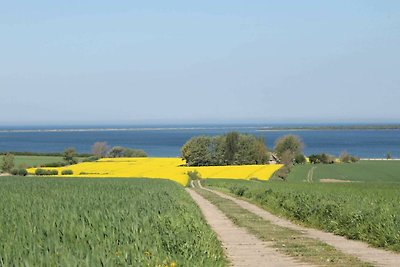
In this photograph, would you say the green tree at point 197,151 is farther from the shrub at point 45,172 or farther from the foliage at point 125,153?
the shrub at point 45,172

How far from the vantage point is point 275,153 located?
131 metres

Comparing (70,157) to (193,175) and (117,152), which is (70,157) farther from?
(193,175)

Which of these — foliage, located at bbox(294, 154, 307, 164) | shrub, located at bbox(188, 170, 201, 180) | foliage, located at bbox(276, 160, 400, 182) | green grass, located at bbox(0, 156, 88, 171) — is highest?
shrub, located at bbox(188, 170, 201, 180)

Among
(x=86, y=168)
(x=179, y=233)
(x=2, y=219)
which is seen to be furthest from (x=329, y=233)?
(x=86, y=168)

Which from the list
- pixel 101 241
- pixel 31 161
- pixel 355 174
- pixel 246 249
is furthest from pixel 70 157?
pixel 101 241

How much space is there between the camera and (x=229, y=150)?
4631 inches

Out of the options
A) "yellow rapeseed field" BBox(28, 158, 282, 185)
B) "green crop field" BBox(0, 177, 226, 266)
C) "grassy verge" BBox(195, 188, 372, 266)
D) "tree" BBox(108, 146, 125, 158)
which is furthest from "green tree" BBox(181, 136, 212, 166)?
"green crop field" BBox(0, 177, 226, 266)

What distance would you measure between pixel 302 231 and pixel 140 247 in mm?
11777

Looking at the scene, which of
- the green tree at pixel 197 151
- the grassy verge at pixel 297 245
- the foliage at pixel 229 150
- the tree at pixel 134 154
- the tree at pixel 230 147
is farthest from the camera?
the tree at pixel 134 154

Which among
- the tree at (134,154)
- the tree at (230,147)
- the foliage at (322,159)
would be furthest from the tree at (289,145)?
the tree at (134,154)

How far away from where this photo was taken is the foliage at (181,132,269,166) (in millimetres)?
115125

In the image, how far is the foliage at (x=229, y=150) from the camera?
378 ft

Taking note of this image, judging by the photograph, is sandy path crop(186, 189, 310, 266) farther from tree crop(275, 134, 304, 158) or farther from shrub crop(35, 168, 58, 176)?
tree crop(275, 134, 304, 158)

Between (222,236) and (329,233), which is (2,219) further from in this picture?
(329,233)
